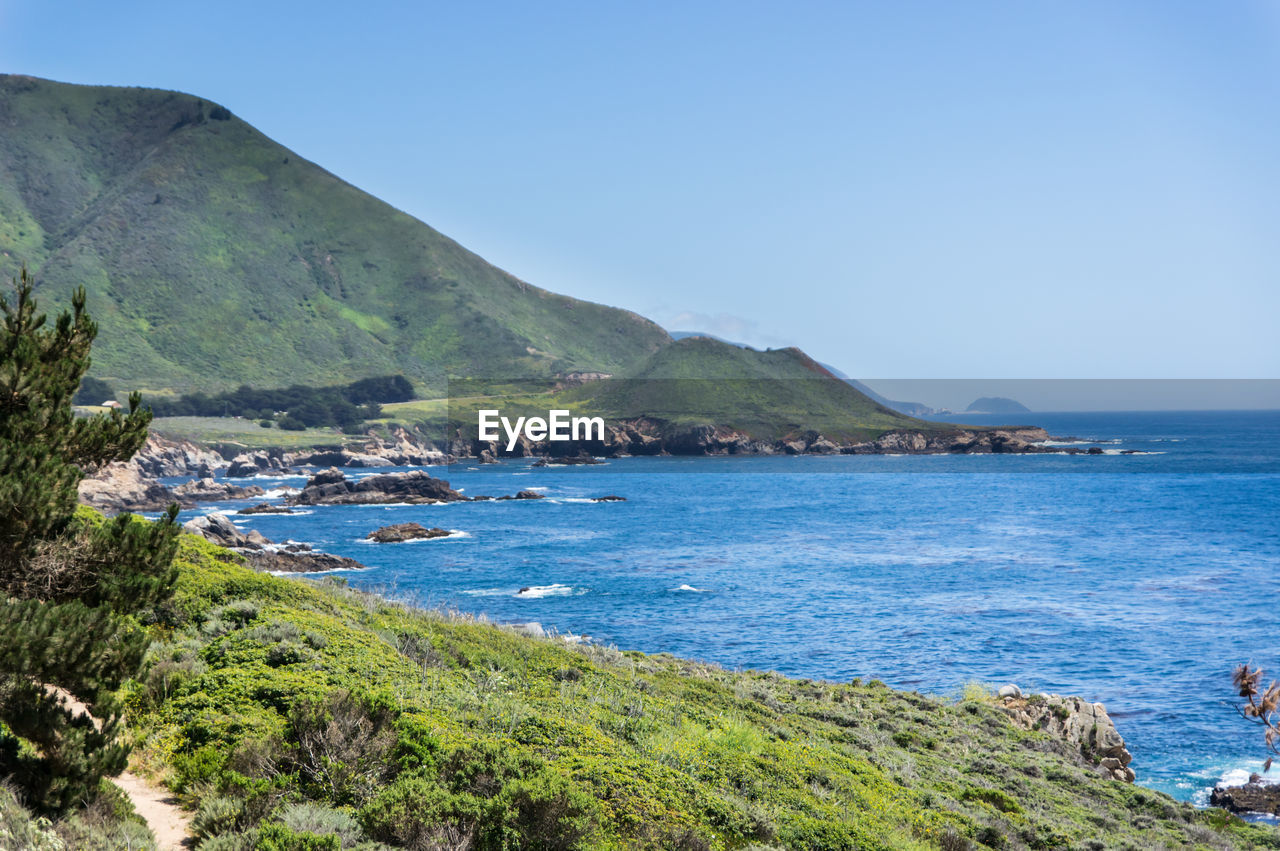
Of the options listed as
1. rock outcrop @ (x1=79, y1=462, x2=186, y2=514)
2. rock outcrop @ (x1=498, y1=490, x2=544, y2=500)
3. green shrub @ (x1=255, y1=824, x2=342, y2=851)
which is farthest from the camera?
rock outcrop @ (x1=498, y1=490, x2=544, y2=500)

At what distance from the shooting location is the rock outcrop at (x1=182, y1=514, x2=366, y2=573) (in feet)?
148

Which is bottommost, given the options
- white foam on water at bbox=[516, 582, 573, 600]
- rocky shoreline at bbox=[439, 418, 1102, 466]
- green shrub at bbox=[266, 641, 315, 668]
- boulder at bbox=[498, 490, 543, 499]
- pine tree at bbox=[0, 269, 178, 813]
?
white foam on water at bbox=[516, 582, 573, 600]

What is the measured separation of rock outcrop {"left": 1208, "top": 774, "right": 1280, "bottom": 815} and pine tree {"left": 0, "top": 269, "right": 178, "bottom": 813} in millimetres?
23145

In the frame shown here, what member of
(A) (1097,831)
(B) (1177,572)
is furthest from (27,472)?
(B) (1177,572)

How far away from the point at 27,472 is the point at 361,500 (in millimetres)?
84159

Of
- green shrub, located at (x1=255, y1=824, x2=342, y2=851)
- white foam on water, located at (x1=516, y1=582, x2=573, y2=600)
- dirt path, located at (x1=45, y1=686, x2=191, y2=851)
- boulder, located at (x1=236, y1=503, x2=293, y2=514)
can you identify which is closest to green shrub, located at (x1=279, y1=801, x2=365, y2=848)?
green shrub, located at (x1=255, y1=824, x2=342, y2=851)

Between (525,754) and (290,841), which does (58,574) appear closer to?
(290,841)

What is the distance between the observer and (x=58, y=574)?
27.6 ft

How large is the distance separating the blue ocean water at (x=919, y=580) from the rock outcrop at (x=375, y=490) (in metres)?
4.31

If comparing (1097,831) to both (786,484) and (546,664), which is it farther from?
(786,484)

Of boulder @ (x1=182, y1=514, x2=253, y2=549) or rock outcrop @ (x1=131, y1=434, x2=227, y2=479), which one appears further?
rock outcrop @ (x1=131, y1=434, x2=227, y2=479)

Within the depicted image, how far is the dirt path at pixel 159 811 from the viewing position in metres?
8.40

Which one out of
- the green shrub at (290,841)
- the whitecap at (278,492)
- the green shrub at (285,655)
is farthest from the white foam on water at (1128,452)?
the green shrub at (290,841)

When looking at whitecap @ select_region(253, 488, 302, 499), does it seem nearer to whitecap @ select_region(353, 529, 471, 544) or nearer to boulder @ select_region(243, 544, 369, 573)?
whitecap @ select_region(353, 529, 471, 544)
